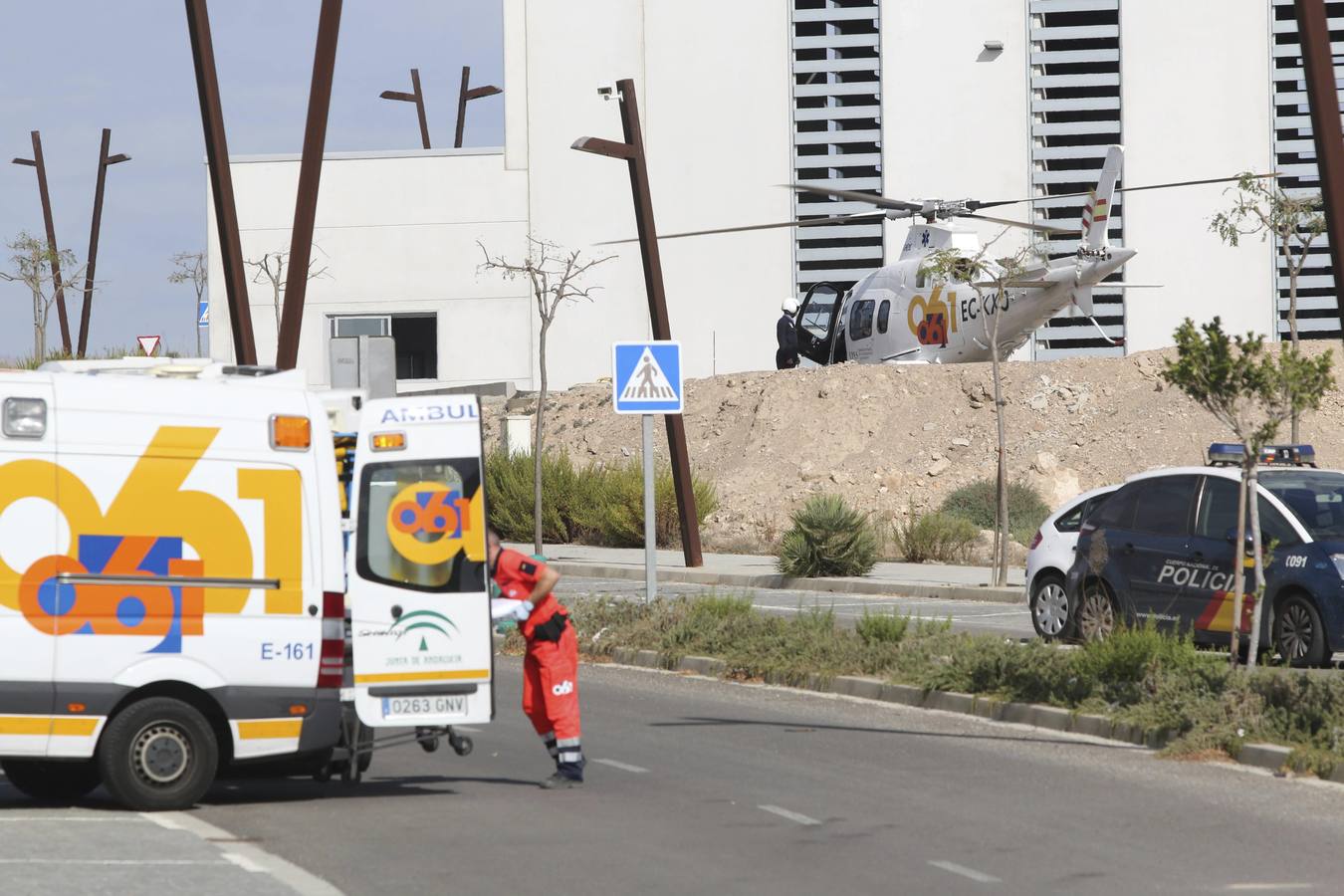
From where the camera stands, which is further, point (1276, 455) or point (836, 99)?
point (836, 99)

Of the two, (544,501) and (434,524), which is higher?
(544,501)

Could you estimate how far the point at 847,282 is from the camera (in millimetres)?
58438

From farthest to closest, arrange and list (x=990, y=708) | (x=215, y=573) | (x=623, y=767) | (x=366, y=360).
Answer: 1. (x=366, y=360)
2. (x=990, y=708)
3. (x=623, y=767)
4. (x=215, y=573)

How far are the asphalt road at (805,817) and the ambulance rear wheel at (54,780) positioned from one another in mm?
718

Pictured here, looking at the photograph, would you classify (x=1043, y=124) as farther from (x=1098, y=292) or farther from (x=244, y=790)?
(x=244, y=790)

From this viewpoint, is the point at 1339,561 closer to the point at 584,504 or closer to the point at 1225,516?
the point at 1225,516

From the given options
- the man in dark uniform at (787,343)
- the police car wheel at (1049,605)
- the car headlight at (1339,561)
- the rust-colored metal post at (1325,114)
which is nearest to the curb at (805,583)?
the police car wheel at (1049,605)

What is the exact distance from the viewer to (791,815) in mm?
10086

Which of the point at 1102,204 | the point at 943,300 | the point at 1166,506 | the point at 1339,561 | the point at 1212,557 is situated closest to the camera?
the point at 1339,561

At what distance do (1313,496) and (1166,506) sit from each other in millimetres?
1215

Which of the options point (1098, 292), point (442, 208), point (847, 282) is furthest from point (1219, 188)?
point (442, 208)

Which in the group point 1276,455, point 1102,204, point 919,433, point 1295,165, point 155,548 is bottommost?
point 155,548

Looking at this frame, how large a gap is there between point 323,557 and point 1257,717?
18.3 feet

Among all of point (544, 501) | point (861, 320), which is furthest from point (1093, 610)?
point (861, 320)
